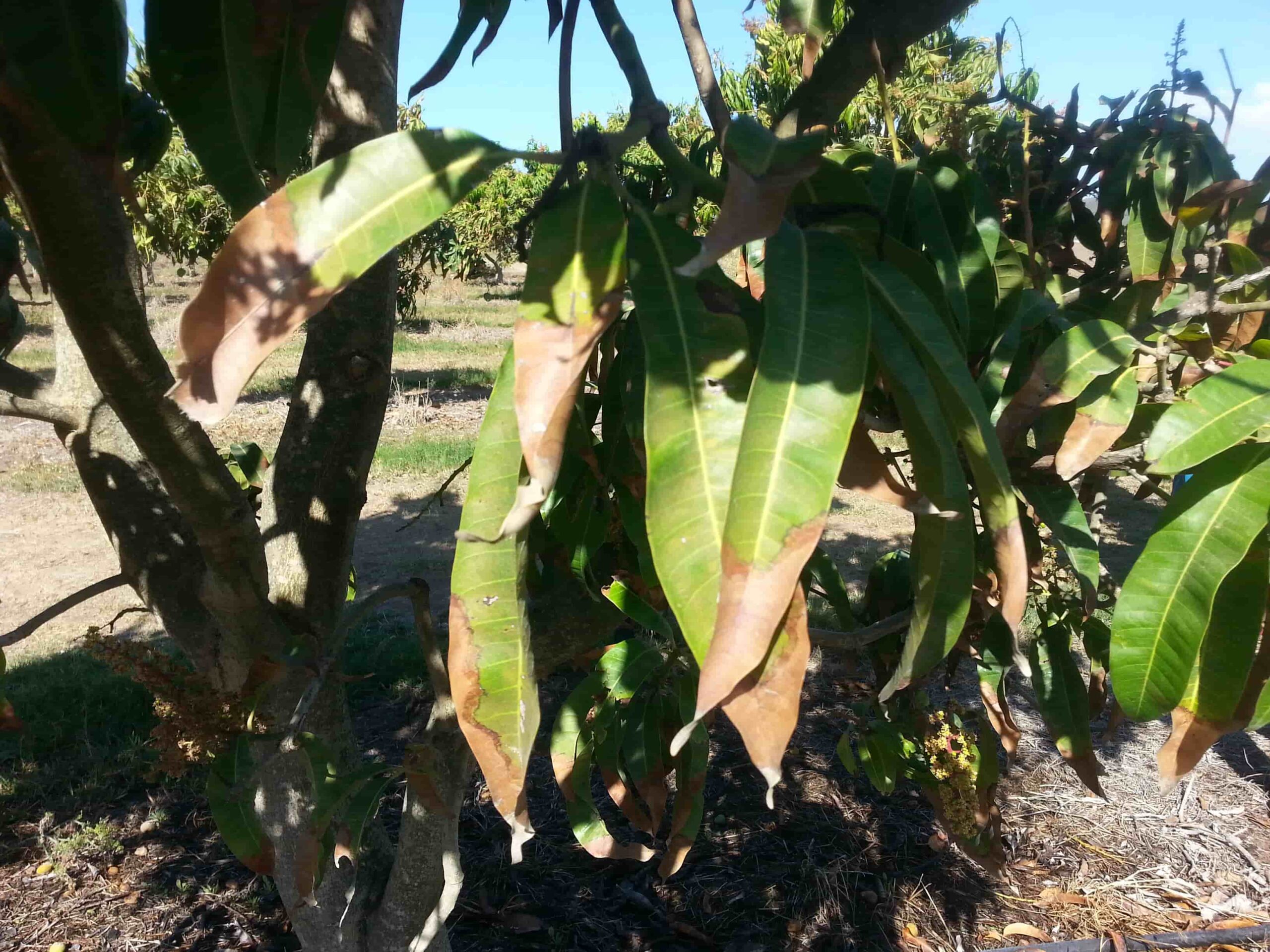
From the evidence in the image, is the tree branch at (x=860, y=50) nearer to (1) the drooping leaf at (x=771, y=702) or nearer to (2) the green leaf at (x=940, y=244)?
(2) the green leaf at (x=940, y=244)

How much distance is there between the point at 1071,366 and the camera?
99 cm

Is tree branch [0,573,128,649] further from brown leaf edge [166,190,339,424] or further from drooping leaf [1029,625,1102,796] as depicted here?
drooping leaf [1029,625,1102,796]

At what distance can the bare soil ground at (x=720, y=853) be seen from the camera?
2.62 meters

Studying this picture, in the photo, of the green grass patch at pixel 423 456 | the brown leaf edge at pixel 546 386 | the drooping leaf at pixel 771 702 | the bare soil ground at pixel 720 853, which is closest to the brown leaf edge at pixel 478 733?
the brown leaf edge at pixel 546 386

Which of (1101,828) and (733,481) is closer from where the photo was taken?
(733,481)

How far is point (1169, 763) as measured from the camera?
3.31 ft

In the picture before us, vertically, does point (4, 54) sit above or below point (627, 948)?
above

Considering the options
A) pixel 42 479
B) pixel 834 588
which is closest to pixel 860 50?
pixel 834 588

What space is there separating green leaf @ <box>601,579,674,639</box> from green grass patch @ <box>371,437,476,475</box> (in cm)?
563

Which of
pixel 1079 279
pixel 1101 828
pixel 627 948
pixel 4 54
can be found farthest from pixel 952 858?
pixel 4 54

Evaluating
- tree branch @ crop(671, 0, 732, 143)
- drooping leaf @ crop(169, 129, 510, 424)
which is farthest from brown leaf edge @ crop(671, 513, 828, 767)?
tree branch @ crop(671, 0, 732, 143)

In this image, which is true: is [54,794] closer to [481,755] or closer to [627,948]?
[627,948]

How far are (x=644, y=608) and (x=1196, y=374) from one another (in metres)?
0.85

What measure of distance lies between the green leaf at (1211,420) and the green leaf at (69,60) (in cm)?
104
